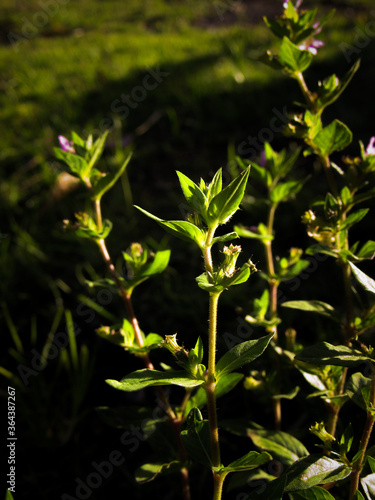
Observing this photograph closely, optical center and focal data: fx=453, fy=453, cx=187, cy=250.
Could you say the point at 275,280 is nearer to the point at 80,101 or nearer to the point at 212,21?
the point at 80,101

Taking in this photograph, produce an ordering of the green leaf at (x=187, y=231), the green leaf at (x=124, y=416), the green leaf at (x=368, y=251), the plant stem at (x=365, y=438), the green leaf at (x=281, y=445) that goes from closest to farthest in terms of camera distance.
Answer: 1. the green leaf at (x=187, y=231)
2. the plant stem at (x=365, y=438)
3. the green leaf at (x=368, y=251)
4. the green leaf at (x=281, y=445)
5. the green leaf at (x=124, y=416)

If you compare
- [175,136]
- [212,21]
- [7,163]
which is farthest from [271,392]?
[212,21]

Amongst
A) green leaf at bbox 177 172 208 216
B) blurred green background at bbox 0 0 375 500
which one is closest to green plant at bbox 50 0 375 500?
green leaf at bbox 177 172 208 216

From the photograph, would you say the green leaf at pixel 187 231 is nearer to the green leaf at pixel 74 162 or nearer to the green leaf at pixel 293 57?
the green leaf at pixel 74 162

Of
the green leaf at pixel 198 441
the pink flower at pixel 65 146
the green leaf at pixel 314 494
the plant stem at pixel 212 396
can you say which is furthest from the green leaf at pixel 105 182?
the green leaf at pixel 314 494

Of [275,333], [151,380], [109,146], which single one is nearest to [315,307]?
[275,333]

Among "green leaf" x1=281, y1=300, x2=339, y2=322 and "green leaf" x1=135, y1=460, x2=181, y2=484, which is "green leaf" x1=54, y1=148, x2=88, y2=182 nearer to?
"green leaf" x1=281, y1=300, x2=339, y2=322
